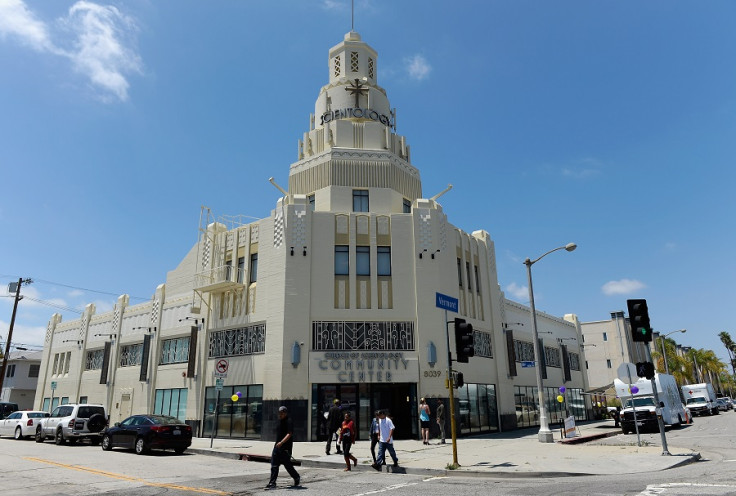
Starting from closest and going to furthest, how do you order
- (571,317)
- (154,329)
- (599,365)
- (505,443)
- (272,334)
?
(505,443)
(272,334)
(154,329)
(571,317)
(599,365)

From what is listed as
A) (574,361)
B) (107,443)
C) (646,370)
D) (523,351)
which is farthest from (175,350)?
(574,361)

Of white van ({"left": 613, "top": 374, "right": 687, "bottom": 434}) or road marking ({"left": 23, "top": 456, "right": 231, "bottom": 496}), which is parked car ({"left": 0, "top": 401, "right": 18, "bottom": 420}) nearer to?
road marking ({"left": 23, "top": 456, "right": 231, "bottom": 496})

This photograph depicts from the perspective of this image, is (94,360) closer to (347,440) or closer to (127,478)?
(127,478)

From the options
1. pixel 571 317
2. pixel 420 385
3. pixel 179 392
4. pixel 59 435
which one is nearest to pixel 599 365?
pixel 571 317

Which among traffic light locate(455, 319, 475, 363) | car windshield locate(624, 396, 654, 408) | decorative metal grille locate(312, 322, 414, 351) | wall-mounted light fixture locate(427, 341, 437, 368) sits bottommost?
car windshield locate(624, 396, 654, 408)

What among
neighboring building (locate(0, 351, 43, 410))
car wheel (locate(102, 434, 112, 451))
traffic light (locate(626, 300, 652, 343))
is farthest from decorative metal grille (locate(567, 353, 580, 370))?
neighboring building (locate(0, 351, 43, 410))

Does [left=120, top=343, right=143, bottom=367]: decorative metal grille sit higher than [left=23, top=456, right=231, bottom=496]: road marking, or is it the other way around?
[left=120, top=343, right=143, bottom=367]: decorative metal grille

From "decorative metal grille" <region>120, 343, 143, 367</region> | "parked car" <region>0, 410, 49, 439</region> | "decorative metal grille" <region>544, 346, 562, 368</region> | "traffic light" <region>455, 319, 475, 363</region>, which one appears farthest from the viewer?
"decorative metal grille" <region>544, 346, 562, 368</region>

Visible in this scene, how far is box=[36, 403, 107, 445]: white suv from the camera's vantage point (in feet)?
74.8

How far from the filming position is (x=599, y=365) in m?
66.9

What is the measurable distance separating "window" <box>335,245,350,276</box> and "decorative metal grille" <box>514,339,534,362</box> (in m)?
14.6

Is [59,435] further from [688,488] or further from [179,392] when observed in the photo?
[688,488]

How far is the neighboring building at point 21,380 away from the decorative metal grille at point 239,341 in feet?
134

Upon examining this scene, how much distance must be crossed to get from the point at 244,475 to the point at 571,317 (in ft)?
127
